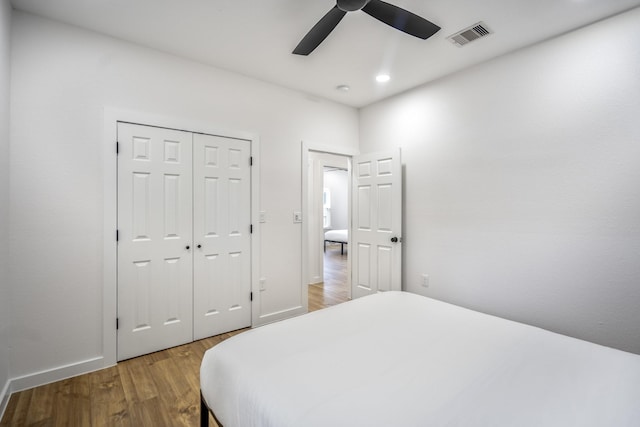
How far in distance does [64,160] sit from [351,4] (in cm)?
227

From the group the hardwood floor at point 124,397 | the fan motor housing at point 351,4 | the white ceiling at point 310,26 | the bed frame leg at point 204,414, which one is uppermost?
the white ceiling at point 310,26

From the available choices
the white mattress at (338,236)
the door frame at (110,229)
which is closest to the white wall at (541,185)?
the door frame at (110,229)

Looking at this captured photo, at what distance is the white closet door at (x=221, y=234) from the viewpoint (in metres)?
2.83

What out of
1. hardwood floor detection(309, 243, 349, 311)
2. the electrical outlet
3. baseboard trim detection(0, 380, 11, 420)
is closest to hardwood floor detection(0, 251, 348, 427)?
baseboard trim detection(0, 380, 11, 420)

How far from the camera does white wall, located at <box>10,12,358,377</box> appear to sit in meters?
2.09

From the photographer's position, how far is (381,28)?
7.57 ft

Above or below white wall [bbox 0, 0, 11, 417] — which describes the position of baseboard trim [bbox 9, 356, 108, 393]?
below

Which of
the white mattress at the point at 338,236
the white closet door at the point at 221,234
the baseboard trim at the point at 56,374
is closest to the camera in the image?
the baseboard trim at the point at 56,374

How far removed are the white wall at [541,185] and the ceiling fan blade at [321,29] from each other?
70.2 inches

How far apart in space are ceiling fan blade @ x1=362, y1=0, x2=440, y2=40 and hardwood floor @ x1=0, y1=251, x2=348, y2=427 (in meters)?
2.60

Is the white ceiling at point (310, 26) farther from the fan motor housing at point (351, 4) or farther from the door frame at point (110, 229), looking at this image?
the door frame at point (110, 229)

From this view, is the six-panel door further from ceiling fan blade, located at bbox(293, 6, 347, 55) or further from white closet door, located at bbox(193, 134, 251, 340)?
ceiling fan blade, located at bbox(293, 6, 347, 55)

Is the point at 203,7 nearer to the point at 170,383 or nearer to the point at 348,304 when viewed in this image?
the point at 348,304

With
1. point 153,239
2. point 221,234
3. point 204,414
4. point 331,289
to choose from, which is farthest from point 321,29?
point 331,289
